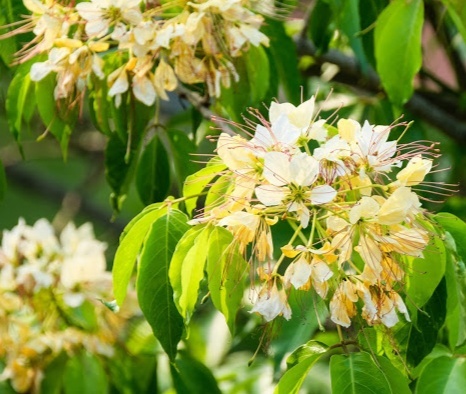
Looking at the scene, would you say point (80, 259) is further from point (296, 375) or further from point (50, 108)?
point (296, 375)

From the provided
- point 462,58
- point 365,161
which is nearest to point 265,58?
point 365,161

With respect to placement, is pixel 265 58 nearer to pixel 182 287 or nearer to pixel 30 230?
pixel 182 287

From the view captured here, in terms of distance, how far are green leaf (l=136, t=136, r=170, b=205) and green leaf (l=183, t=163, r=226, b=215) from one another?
1.32 ft

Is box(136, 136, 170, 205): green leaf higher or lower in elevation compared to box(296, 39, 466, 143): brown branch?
higher

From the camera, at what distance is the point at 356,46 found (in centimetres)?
194

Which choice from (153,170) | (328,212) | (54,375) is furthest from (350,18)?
(54,375)

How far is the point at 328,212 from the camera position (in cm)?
123

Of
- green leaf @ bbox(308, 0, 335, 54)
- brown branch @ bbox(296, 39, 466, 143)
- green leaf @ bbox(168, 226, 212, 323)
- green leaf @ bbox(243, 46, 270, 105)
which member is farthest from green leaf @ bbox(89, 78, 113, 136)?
brown branch @ bbox(296, 39, 466, 143)

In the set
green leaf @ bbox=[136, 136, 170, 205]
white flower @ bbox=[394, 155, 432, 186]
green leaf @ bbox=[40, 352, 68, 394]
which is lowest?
green leaf @ bbox=[40, 352, 68, 394]

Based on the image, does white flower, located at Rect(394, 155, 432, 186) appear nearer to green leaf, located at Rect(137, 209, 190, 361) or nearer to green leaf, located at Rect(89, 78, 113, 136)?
green leaf, located at Rect(137, 209, 190, 361)

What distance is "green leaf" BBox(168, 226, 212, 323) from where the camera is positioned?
1.27 meters

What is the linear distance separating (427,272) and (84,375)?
0.91 metres

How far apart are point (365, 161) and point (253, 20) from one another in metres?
0.41

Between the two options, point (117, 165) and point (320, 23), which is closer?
point (117, 165)
